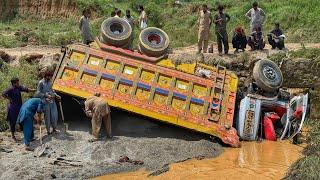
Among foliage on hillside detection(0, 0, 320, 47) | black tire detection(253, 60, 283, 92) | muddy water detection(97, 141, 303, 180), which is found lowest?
muddy water detection(97, 141, 303, 180)

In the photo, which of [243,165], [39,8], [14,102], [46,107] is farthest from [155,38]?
[39,8]

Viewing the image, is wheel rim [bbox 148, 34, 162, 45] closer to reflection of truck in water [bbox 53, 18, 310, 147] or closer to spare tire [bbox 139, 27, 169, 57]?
spare tire [bbox 139, 27, 169, 57]

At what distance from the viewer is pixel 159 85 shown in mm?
11664

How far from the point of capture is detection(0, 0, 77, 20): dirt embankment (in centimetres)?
2788

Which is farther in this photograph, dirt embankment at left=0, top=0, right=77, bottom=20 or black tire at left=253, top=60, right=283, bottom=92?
dirt embankment at left=0, top=0, right=77, bottom=20

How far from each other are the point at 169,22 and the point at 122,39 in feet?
45.5

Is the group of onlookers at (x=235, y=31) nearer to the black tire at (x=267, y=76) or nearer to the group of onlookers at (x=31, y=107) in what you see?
the black tire at (x=267, y=76)

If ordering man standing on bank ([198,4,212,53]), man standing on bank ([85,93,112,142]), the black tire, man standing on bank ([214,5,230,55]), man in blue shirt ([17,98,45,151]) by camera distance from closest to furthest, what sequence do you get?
man in blue shirt ([17,98,45,151])
man standing on bank ([85,93,112,142])
the black tire
man standing on bank ([214,5,230,55])
man standing on bank ([198,4,212,53])

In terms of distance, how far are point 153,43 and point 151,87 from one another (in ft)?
4.95

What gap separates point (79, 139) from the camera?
10.8 meters

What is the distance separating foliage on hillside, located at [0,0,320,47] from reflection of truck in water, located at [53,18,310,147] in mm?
5890

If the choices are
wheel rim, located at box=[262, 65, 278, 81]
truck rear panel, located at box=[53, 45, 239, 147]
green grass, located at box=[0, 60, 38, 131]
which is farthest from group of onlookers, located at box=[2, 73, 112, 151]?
wheel rim, located at box=[262, 65, 278, 81]

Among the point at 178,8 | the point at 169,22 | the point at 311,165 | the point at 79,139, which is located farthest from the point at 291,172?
the point at 178,8

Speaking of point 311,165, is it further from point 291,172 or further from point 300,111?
point 300,111
